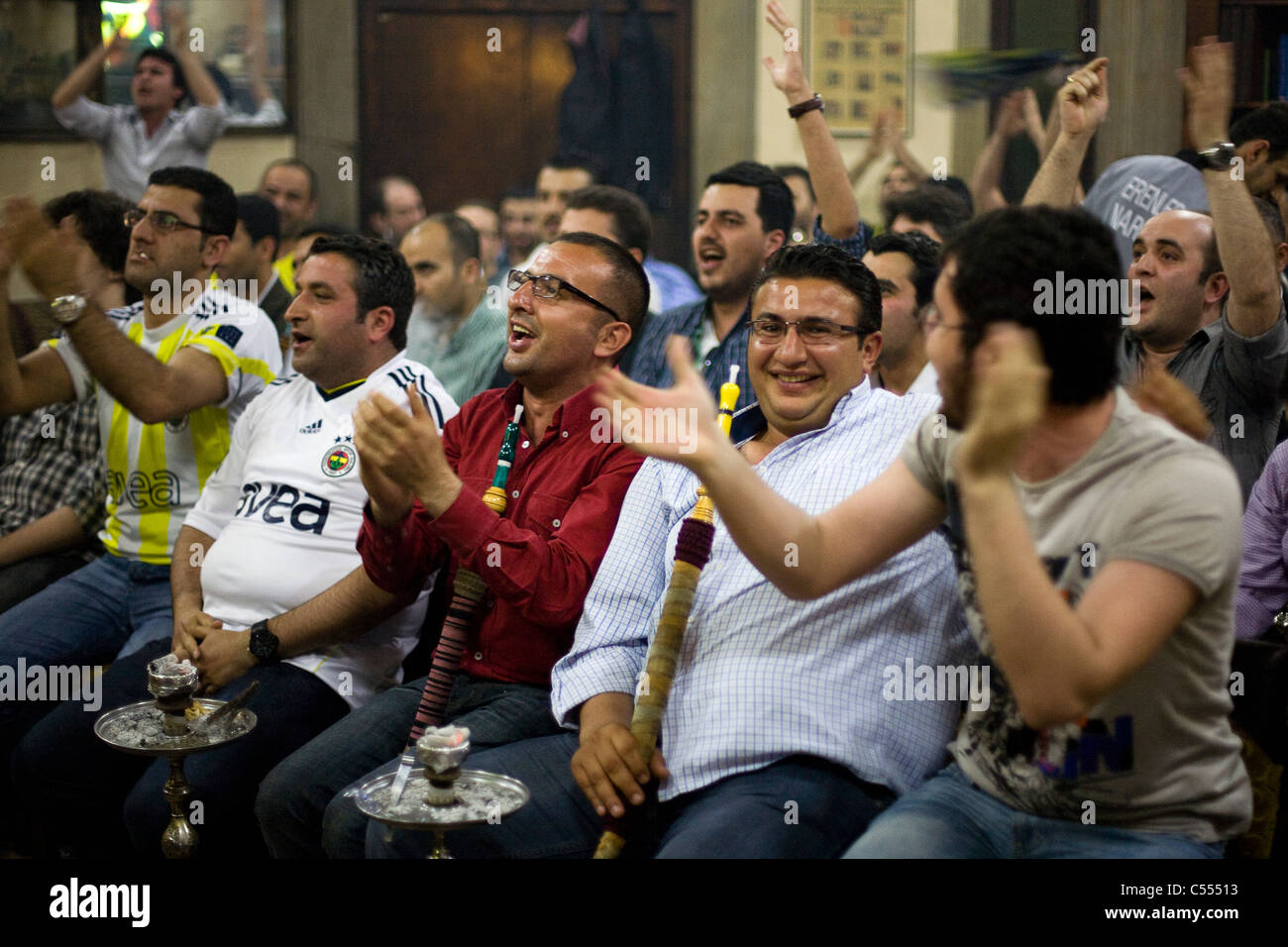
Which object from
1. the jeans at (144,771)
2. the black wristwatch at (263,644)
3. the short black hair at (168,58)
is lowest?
the jeans at (144,771)

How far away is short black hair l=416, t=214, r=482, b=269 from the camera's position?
154 inches

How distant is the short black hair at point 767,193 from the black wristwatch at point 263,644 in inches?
67.3

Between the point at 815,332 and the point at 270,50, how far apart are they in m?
4.70

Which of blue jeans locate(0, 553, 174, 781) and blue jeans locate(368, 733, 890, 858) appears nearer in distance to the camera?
blue jeans locate(368, 733, 890, 858)

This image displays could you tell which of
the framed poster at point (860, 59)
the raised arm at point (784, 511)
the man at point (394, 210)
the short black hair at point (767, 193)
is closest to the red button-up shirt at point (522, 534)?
the raised arm at point (784, 511)

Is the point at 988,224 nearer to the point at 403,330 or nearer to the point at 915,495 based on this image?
the point at 915,495

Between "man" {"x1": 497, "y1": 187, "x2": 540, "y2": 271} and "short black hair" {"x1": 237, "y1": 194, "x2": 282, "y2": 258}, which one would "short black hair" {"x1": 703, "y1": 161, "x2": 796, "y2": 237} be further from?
"man" {"x1": 497, "y1": 187, "x2": 540, "y2": 271}

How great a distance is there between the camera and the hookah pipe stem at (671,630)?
1776 mm

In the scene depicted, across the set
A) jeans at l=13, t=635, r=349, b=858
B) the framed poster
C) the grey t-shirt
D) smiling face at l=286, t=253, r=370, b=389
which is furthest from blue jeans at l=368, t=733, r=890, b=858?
the framed poster

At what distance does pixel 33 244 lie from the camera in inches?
98.7

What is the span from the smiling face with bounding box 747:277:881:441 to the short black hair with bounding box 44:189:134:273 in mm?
1982

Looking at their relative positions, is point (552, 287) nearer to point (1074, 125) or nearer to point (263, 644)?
point (263, 644)

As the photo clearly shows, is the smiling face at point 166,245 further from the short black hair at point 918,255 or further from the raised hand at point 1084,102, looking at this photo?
the raised hand at point 1084,102
